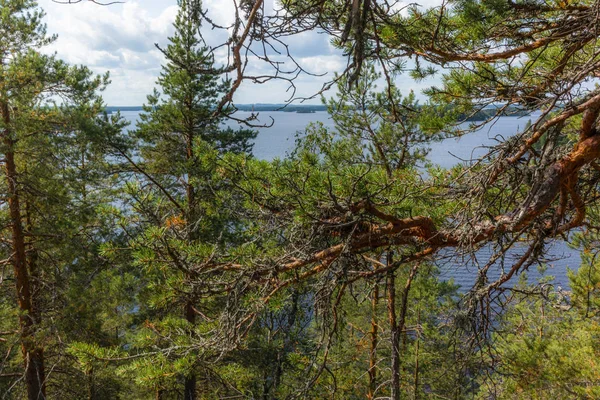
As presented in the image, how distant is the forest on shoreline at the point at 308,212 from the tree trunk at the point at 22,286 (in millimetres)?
42

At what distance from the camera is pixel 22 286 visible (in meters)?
6.66

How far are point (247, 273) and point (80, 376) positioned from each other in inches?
315

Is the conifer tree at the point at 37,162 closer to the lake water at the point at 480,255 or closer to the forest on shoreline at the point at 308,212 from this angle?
the forest on shoreline at the point at 308,212

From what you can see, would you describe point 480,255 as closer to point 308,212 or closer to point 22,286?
point 22,286

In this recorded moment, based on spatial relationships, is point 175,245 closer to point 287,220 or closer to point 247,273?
point 247,273

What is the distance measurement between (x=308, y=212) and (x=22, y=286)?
247 inches

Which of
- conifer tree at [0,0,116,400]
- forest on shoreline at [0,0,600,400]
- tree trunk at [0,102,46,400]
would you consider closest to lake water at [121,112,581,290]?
forest on shoreline at [0,0,600,400]

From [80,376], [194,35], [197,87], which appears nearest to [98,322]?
[80,376]

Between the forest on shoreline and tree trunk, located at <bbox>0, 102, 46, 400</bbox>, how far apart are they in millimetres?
42

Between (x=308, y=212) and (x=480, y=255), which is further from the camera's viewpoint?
(x=480, y=255)

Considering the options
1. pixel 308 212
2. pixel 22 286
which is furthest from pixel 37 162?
pixel 308 212

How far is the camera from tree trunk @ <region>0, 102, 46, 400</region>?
6203 mm

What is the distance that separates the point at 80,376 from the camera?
8641 millimetres

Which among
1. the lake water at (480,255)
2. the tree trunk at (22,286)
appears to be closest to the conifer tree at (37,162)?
the tree trunk at (22,286)
